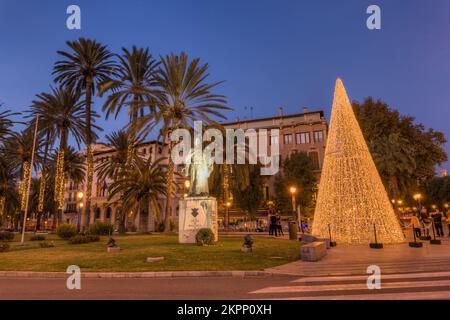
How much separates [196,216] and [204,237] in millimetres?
2018

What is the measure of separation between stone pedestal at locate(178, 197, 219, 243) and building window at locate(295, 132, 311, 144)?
43.1 meters

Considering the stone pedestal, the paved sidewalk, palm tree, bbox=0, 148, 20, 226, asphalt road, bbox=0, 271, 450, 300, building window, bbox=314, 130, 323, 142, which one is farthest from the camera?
building window, bbox=314, 130, 323, 142

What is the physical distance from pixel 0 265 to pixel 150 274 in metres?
6.55

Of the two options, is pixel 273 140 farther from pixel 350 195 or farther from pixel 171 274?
pixel 171 274

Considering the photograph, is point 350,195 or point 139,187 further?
point 139,187

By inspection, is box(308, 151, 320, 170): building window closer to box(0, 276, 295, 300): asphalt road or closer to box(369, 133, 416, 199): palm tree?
box(369, 133, 416, 199): palm tree

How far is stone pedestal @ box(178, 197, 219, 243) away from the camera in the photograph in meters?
18.8

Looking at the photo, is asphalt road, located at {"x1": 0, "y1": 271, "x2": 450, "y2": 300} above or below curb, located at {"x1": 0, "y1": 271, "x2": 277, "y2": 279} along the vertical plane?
above

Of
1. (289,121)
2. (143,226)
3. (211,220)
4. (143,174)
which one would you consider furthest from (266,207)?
(211,220)

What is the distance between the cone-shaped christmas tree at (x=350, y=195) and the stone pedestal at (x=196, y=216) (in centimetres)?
652

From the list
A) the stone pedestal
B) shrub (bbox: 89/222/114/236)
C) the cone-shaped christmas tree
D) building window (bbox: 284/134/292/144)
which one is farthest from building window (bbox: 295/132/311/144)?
the stone pedestal

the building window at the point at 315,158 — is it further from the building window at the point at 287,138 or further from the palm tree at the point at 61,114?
the palm tree at the point at 61,114

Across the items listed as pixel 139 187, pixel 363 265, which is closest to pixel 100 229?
pixel 139 187

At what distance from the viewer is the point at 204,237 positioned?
17.3 meters
